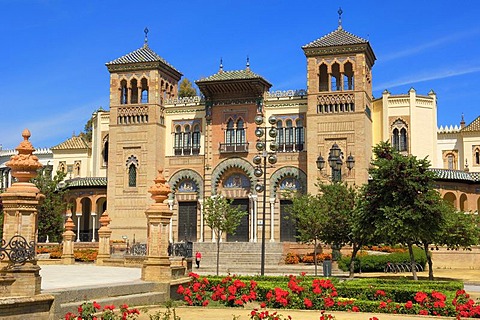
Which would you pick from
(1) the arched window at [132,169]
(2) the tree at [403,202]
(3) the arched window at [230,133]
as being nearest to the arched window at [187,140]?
(3) the arched window at [230,133]

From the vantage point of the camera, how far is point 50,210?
1665 inches

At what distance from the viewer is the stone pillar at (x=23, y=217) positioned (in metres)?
12.2

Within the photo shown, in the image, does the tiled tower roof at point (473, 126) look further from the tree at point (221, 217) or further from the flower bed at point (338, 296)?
the flower bed at point (338, 296)

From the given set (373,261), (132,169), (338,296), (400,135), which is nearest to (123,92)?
(132,169)

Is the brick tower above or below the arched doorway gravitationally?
above

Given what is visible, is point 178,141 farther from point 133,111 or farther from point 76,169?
point 76,169

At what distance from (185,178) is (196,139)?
269 cm

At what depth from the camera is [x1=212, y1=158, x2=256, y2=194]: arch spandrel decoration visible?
41.6 meters

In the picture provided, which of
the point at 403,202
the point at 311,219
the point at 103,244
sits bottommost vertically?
the point at 103,244

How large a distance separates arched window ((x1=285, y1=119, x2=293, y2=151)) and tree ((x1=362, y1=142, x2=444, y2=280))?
16507mm

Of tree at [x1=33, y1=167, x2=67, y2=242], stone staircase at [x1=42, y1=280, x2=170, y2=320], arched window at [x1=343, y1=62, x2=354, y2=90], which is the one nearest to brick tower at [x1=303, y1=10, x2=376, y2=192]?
arched window at [x1=343, y1=62, x2=354, y2=90]

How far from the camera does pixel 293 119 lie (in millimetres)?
41656

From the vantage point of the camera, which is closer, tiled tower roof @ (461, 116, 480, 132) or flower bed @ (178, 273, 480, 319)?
flower bed @ (178, 273, 480, 319)

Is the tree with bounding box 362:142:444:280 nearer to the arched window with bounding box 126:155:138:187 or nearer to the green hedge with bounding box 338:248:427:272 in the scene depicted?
the green hedge with bounding box 338:248:427:272
